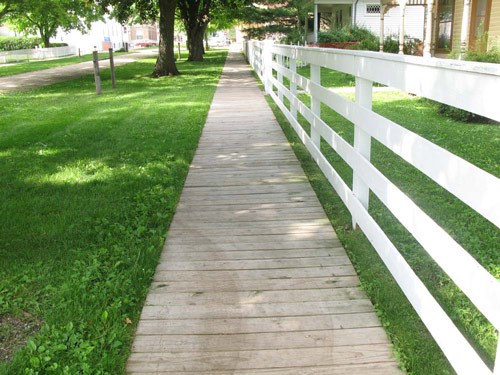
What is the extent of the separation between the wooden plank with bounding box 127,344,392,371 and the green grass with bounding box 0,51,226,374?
0.60 ft

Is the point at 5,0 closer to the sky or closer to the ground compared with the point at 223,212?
closer to the sky

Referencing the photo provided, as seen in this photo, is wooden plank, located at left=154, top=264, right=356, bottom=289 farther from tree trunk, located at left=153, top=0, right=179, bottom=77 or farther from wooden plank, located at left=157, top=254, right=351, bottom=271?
tree trunk, located at left=153, top=0, right=179, bottom=77

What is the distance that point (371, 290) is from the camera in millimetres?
3510

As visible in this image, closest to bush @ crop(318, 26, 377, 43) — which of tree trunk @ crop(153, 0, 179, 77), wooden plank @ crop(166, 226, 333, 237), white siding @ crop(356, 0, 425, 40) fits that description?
white siding @ crop(356, 0, 425, 40)

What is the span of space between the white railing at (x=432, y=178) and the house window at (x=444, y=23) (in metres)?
16.2

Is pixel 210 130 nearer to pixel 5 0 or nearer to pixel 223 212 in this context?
pixel 223 212

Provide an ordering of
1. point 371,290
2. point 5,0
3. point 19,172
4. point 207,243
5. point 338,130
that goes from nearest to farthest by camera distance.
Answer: point 371,290, point 207,243, point 19,172, point 338,130, point 5,0

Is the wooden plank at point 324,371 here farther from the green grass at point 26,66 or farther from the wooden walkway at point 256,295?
the green grass at point 26,66

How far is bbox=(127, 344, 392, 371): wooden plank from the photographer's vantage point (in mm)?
2777

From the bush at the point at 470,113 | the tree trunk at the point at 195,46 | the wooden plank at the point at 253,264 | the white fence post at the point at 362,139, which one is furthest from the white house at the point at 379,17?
the wooden plank at the point at 253,264

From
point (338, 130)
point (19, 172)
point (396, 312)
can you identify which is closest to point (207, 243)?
point (396, 312)

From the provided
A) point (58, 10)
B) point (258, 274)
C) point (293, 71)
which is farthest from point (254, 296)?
point (58, 10)

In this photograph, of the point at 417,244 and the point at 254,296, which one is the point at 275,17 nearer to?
the point at 417,244

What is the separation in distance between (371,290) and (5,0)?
1628 centimetres
